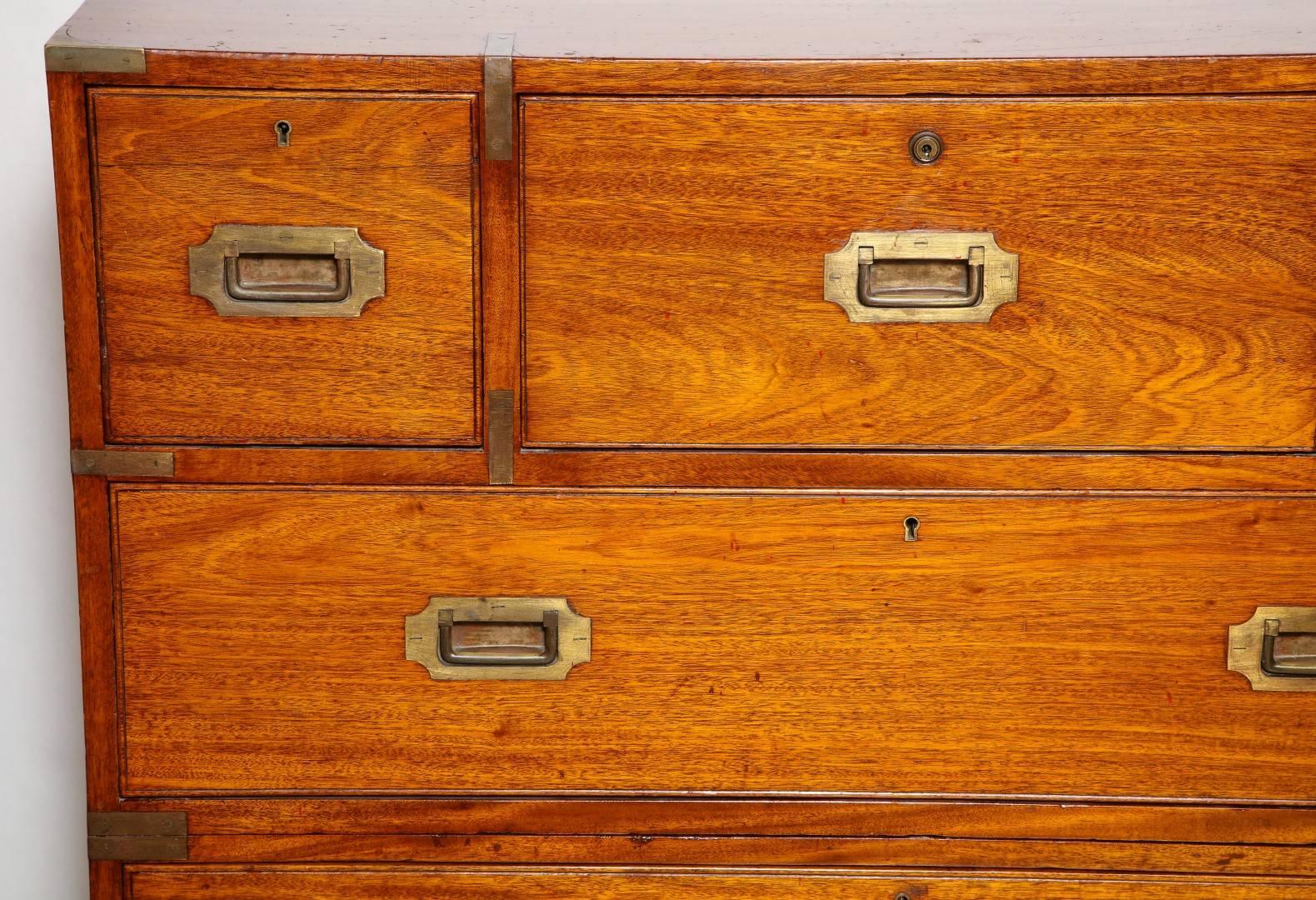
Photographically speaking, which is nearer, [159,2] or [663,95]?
[663,95]

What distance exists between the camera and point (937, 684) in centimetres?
134

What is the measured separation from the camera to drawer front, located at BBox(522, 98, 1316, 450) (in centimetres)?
124

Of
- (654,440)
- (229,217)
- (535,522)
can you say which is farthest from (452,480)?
(229,217)

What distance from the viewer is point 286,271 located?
128 cm

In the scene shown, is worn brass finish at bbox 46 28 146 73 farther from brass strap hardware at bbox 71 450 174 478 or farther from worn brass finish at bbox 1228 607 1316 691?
worn brass finish at bbox 1228 607 1316 691

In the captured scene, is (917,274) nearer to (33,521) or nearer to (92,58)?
(92,58)

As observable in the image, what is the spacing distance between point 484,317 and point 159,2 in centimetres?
51

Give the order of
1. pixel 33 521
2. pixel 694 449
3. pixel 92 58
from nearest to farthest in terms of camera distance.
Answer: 1. pixel 92 58
2. pixel 694 449
3. pixel 33 521

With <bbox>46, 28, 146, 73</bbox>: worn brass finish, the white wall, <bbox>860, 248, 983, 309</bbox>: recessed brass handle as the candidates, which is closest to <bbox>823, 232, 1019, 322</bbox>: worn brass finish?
<bbox>860, 248, 983, 309</bbox>: recessed brass handle

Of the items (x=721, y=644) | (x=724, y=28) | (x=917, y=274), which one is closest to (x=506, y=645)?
(x=721, y=644)

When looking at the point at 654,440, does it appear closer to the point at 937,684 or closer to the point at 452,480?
the point at 452,480

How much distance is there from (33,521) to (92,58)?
0.88 m

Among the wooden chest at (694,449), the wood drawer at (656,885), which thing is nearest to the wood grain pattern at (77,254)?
the wooden chest at (694,449)

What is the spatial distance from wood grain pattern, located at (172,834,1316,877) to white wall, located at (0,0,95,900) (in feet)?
2.21
